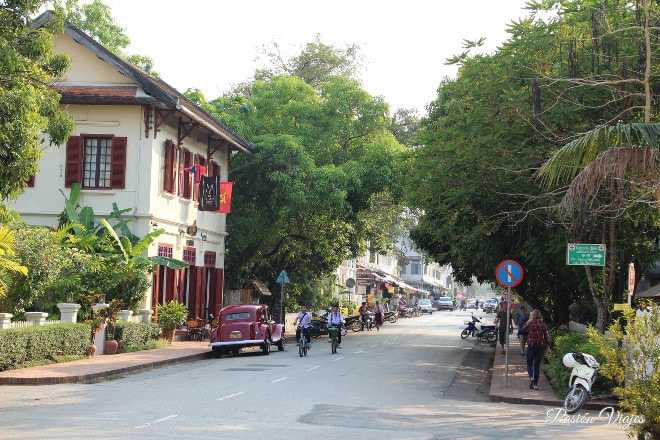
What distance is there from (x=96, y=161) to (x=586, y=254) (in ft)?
60.8

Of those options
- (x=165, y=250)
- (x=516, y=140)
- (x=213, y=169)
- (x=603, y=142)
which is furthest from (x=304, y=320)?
(x=603, y=142)

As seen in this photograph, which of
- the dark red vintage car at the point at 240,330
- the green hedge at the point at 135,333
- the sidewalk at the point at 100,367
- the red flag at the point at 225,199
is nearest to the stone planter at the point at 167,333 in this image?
the green hedge at the point at 135,333

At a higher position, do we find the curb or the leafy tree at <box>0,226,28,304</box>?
the leafy tree at <box>0,226,28,304</box>

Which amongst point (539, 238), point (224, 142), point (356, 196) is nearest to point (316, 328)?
point (356, 196)

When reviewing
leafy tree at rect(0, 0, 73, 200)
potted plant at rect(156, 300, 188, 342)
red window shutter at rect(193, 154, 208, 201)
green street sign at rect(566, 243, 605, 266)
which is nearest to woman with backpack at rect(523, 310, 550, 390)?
green street sign at rect(566, 243, 605, 266)

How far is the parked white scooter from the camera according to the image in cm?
1547

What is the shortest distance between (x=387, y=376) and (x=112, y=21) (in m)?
33.0

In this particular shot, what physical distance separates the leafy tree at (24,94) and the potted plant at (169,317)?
14941 millimetres

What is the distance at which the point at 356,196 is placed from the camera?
1535 inches

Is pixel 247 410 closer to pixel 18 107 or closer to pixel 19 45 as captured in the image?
pixel 18 107

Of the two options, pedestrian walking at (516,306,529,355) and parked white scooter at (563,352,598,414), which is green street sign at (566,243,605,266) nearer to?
parked white scooter at (563,352,598,414)

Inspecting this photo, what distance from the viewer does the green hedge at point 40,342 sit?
1927cm

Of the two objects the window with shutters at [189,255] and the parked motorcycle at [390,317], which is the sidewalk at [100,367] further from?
the parked motorcycle at [390,317]

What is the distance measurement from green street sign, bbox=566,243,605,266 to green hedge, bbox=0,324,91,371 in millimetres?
12347
